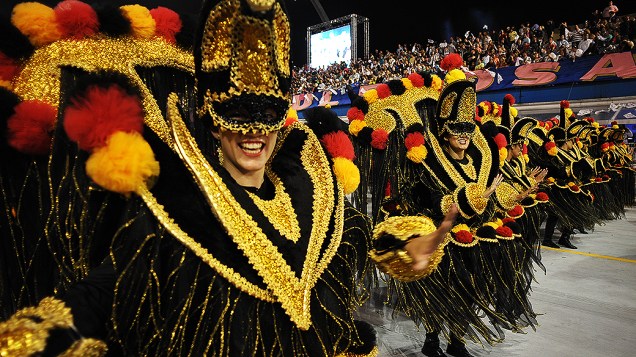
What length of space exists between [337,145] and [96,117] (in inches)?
30.9

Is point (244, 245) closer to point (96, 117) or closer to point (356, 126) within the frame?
point (96, 117)

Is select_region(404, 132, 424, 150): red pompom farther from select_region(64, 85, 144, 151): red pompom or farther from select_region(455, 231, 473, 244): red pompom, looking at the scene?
select_region(64, 85, 144, 151): red pompom

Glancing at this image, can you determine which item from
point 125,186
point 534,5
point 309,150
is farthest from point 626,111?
point 125,186

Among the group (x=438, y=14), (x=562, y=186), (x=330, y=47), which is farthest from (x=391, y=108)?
(x=330, y=47)

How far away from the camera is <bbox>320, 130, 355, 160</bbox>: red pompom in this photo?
5.01 feet

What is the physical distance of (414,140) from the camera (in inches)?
130

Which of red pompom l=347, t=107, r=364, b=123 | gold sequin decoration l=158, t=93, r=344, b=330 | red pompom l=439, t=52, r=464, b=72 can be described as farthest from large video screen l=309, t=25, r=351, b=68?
gold sequin decoration l=158, t=93, r=344, b=330

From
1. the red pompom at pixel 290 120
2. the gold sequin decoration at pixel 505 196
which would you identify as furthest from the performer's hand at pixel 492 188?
the red pompom at pixel 290 120

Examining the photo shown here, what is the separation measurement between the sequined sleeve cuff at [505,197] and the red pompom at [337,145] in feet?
7.91

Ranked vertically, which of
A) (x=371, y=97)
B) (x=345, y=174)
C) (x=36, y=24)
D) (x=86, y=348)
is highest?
(x=36, y=24)

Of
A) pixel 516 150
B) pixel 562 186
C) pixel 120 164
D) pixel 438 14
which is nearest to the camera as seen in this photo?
pixel 120 164

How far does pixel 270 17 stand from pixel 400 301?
2.68 m

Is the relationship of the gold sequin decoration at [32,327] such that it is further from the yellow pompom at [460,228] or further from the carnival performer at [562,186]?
the carnival performer at [562,186]

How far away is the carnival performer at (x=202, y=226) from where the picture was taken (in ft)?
3.25
